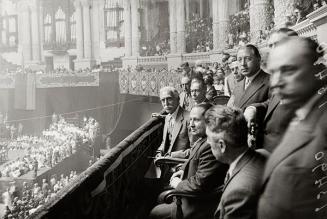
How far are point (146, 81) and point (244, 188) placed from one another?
19.1 meters

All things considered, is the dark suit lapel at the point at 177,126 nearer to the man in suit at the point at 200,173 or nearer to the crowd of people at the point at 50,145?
the man in suit at the point at 200,173

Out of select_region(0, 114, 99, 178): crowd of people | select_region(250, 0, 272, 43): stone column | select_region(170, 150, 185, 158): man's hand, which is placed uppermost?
select_region(250, 0, 272, 43): stone column

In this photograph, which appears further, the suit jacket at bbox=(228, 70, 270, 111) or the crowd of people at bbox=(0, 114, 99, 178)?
the crowd of people at bbox=(0, 114, 99, 178)

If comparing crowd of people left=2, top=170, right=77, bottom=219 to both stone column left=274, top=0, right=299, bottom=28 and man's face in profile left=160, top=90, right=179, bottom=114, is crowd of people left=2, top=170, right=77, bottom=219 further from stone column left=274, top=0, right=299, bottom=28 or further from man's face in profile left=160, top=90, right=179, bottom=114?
man's face in profile left=160, top=90, right=179, bottom=114

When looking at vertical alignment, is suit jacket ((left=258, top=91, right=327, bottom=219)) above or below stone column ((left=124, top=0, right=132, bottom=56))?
below

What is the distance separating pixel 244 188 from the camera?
1.80 m

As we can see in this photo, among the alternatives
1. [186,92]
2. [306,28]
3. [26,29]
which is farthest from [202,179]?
[26,29]

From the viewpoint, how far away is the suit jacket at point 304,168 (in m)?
1.35

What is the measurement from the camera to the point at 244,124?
6.62 feet

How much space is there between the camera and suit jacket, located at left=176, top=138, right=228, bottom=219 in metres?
2.98

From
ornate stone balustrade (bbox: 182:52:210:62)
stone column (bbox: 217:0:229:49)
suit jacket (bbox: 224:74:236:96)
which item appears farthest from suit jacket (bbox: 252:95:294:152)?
ornate stone balustrade (bbox: 182:52:210:62)

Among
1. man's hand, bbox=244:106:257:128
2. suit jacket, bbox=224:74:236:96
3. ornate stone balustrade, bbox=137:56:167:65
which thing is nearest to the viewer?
man's hand, bbox=244:106:257:128

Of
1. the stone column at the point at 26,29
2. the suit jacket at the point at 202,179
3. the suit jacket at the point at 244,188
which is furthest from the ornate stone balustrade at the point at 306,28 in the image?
the stone column at the point at 26,29

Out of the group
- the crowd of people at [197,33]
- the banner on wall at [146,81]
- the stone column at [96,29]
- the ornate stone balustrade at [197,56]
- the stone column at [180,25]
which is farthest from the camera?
the stone column at [96,29]
